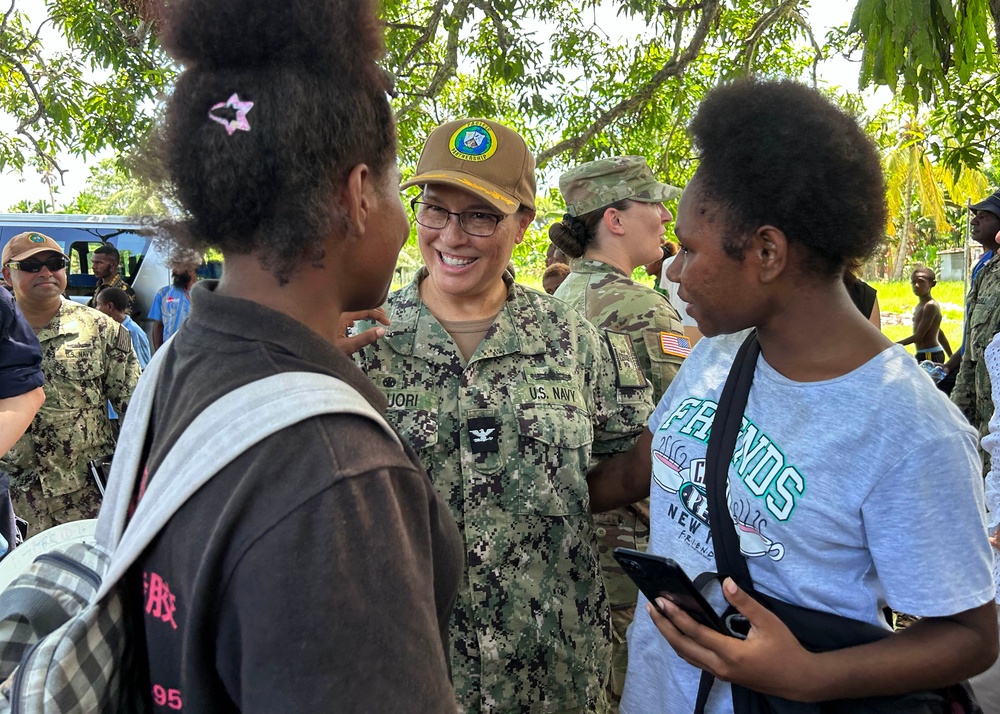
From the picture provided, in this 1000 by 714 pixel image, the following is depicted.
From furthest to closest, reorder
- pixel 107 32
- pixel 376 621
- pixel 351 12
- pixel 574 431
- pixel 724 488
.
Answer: pixel 107 32 → pixel 574 431 → pixel 724 488 → pixel 351 12 → pixel 376 621

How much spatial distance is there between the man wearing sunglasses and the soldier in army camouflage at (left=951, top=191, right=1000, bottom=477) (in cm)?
509

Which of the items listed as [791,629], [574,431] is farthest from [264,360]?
[574,431]

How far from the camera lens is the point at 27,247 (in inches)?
197

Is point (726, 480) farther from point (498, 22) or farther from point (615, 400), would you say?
point (498, 22)

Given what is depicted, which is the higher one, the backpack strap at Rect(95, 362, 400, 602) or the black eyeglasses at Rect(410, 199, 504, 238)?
the black eyeglasses at Rect(410, 199, 504, 238)

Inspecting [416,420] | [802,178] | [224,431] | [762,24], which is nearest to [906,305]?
[762,24]

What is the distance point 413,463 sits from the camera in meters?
0.99

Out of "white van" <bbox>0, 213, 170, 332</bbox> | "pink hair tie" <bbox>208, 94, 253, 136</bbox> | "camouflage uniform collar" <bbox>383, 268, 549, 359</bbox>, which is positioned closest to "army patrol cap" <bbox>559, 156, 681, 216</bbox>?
"camouflage uniform collar" <bbox>383, 268, 549, 359</bbox>

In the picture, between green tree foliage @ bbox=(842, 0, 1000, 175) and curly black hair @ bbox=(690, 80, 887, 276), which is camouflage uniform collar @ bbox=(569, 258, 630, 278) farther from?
curly black hair @ bbox=(690, 80, 887, 276)

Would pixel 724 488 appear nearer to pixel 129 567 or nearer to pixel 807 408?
pixel 807 408

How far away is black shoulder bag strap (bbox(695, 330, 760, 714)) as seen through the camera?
4.80ft

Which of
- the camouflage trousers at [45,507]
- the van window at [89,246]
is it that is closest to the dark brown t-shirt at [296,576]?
the camouflage trousers at [45,507]

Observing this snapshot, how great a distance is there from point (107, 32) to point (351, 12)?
6.54 metres

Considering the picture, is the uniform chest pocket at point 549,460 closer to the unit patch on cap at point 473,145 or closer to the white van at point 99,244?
the unit patch on cap at point 473,145
